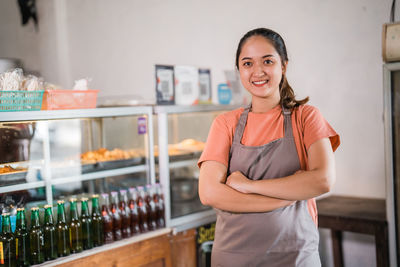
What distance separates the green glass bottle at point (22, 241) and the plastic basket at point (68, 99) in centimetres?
64

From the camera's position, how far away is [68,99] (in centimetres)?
248

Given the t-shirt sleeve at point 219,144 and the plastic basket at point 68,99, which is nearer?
the t-shirt sleeve at point 219,144

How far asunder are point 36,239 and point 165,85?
1348mm

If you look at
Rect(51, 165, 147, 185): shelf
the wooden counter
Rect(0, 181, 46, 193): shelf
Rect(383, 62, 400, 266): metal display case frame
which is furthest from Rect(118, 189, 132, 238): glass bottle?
Rect(383, 62, 400, 266): metal display case frame

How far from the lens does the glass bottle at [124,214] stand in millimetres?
2686

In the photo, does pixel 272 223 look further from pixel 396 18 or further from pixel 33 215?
pixel 396 18

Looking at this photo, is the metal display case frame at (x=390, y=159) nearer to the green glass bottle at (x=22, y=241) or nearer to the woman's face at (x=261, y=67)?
the woman's face at (x=261, y=67)

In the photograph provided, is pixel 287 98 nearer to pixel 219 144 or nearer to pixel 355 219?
pixel 219 144

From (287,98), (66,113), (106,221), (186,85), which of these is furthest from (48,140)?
(287,98)

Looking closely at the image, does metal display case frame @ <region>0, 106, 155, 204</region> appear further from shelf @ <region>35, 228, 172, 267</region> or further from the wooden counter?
the wooden counter

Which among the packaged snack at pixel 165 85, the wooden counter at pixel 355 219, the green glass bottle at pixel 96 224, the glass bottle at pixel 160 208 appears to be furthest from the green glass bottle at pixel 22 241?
the wooden counter at pixel 355 219

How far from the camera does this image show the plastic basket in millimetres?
2395

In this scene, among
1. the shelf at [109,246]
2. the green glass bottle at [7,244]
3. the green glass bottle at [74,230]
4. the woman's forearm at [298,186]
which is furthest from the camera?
the green glass bottle at [74,230]

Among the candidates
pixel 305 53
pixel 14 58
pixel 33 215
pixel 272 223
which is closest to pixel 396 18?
pixel 305 53
